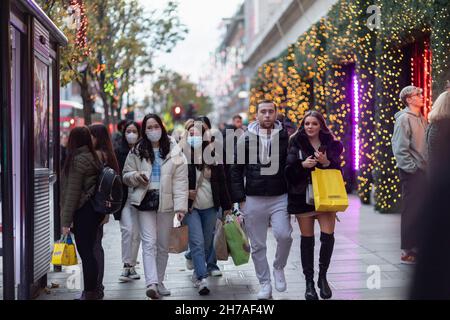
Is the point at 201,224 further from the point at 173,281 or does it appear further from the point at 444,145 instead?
the point at 444,145

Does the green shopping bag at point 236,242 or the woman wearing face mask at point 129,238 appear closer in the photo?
the green shopping bag at point 236,242

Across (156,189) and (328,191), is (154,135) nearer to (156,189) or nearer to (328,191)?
(156,189)

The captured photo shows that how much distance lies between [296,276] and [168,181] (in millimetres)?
1940

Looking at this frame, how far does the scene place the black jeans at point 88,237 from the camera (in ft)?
23.6

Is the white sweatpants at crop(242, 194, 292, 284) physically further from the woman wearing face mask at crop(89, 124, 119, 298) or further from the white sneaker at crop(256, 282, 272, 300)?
the woman wearing face mask at crop(89, 124, 119, 298)

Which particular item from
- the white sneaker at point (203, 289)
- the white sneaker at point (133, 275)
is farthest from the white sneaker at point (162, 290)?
the white sneaker at point (133, 275)

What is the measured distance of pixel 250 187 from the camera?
23.7 feet

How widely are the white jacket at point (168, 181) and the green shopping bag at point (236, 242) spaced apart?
2.30 ft

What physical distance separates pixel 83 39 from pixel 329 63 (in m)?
10.1

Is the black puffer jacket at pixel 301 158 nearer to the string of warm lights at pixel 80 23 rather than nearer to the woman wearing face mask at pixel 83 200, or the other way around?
the woman wearing face mask at pixel 83 200

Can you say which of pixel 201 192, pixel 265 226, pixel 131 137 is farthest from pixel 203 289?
pixel 131 137

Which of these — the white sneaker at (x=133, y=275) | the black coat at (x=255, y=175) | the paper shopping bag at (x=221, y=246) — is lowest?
the white sneaker at (x=133, y=275)
